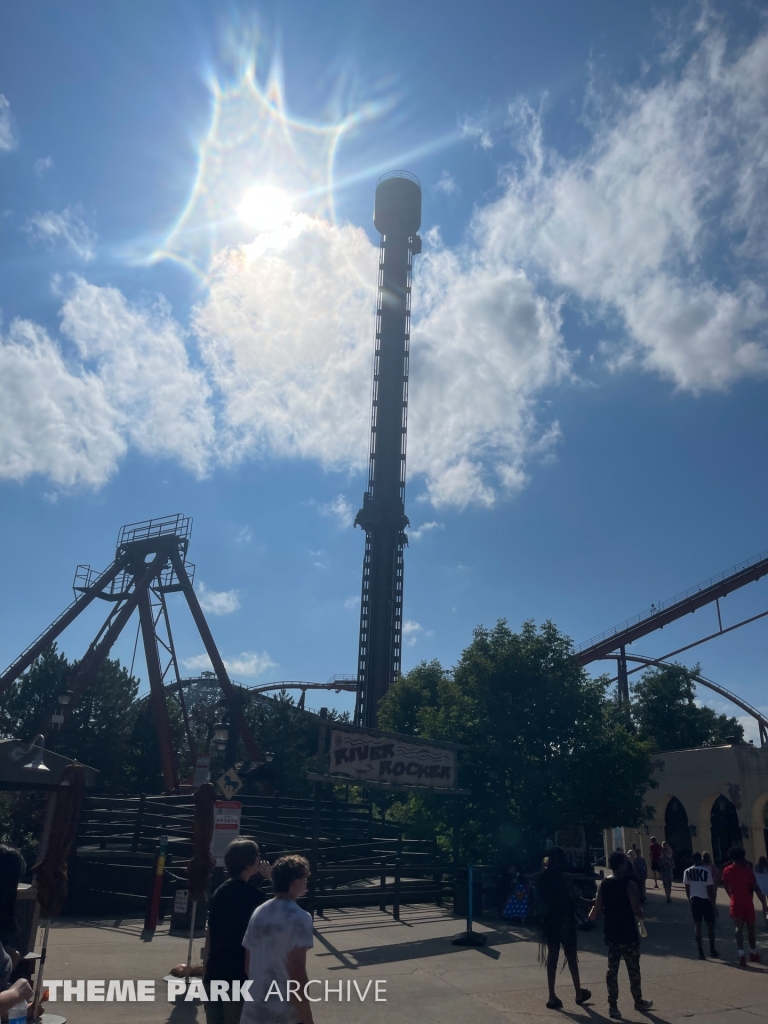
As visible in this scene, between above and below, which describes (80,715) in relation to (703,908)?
above

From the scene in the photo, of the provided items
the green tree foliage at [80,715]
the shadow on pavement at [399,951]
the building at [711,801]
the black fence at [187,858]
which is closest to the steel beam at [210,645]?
the green tree foliage at [80,715]

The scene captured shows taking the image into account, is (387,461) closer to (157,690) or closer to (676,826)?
(157,690)

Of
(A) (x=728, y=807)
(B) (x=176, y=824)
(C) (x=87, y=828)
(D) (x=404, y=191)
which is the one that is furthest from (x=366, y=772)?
(D) (x=404, y=191)

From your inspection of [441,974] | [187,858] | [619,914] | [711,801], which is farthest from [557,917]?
[711,801]

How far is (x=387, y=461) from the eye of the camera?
4634 cm

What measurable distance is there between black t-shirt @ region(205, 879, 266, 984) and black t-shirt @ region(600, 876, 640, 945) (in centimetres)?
487

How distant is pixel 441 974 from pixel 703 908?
436cm

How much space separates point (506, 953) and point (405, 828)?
1120 centimetres

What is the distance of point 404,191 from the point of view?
2074 inches

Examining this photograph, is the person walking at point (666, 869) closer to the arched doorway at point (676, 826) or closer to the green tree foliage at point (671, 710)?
the arched doorway at point (676, 826)

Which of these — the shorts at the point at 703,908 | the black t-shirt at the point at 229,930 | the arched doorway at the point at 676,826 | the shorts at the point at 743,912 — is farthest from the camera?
the arched doorway at the point at 676,826

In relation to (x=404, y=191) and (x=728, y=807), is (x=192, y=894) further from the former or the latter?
(x=404, y=191)

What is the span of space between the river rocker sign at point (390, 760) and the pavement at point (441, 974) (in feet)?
9.10

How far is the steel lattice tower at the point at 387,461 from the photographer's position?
42.8 m
